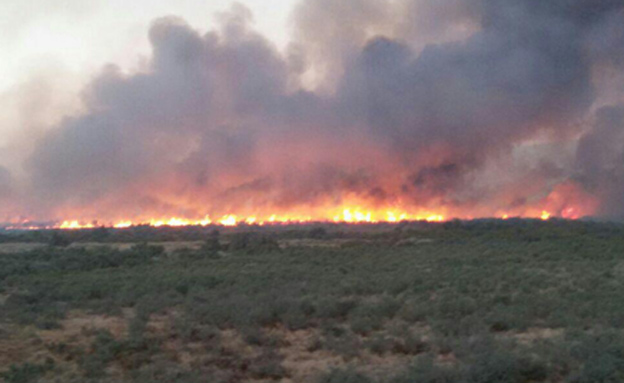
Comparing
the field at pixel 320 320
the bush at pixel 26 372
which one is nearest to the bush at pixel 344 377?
the field at pixel 320 320

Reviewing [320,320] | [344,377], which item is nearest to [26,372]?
[344,377]

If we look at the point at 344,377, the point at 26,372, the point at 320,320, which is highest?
the point at 320,320

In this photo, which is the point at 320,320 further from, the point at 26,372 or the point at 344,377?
the point at 26,372

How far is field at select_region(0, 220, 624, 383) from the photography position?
16.1 metres

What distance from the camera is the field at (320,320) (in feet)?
52.9

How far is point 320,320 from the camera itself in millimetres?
23016

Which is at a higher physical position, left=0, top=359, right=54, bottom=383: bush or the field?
the field

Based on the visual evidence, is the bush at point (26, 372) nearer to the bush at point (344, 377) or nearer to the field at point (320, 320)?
the field at point (320, 320)

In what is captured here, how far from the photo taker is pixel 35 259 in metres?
48.3

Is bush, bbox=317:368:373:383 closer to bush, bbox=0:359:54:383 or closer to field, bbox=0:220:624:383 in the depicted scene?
field, bbox=0:220:624:383

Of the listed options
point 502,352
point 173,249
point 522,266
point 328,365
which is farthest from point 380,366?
point 173,249

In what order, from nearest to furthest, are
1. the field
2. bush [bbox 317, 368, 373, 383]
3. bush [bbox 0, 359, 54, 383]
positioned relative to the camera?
bush [bbox 317, 368, 373, 383], bush [bbox 0, 359, 54, 383], the field

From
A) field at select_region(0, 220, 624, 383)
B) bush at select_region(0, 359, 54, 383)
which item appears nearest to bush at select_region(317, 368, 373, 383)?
field at select_region(0, 220, 624, 383)

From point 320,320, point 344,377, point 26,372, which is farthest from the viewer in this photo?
point 320,320
